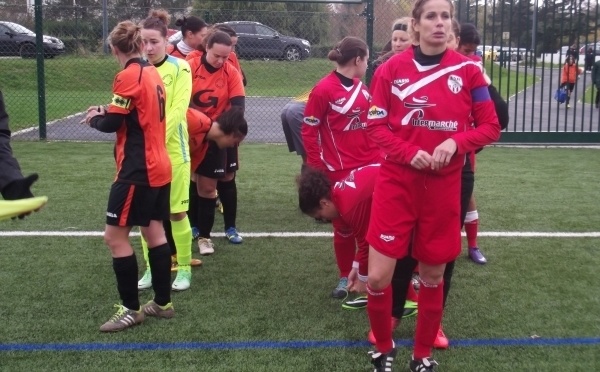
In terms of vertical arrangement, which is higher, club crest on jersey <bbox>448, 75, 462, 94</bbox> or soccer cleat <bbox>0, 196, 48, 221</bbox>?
club crest on jersey <bbox>448, 75, 462, 94</bbox>

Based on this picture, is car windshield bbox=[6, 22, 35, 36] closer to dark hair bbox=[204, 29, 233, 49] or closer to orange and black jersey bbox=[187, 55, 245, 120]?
orange and black jersey bbox=[187, 55, 245, 120]

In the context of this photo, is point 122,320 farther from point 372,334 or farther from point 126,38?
point 126,38

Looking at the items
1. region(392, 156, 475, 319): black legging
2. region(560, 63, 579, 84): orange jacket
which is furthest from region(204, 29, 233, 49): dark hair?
region(560, 63, 579, 84): orange jacket

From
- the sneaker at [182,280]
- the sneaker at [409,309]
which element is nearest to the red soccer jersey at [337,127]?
the sneaker at [409,309]

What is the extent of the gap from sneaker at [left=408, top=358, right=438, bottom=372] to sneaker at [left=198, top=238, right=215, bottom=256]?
2.45m

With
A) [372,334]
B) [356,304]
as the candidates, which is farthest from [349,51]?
[372,334]

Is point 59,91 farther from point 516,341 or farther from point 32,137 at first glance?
point 516,341

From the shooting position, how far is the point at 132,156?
12.8ft

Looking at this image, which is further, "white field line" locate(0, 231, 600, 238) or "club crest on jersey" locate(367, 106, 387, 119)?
"white field line" locate(0, 231, 600, 238)

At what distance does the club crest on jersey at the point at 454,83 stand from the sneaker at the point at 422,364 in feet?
4.42

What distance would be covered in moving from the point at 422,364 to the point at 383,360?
0.65ft

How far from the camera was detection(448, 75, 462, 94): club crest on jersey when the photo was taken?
10.7 feet

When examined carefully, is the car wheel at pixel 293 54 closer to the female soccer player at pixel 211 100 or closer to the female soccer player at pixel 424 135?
the female soccer player at pixel 211 100

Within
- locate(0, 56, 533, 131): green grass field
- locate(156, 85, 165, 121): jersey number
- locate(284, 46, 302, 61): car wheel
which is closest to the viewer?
locate(156, 85, 165, 121): jersey number
